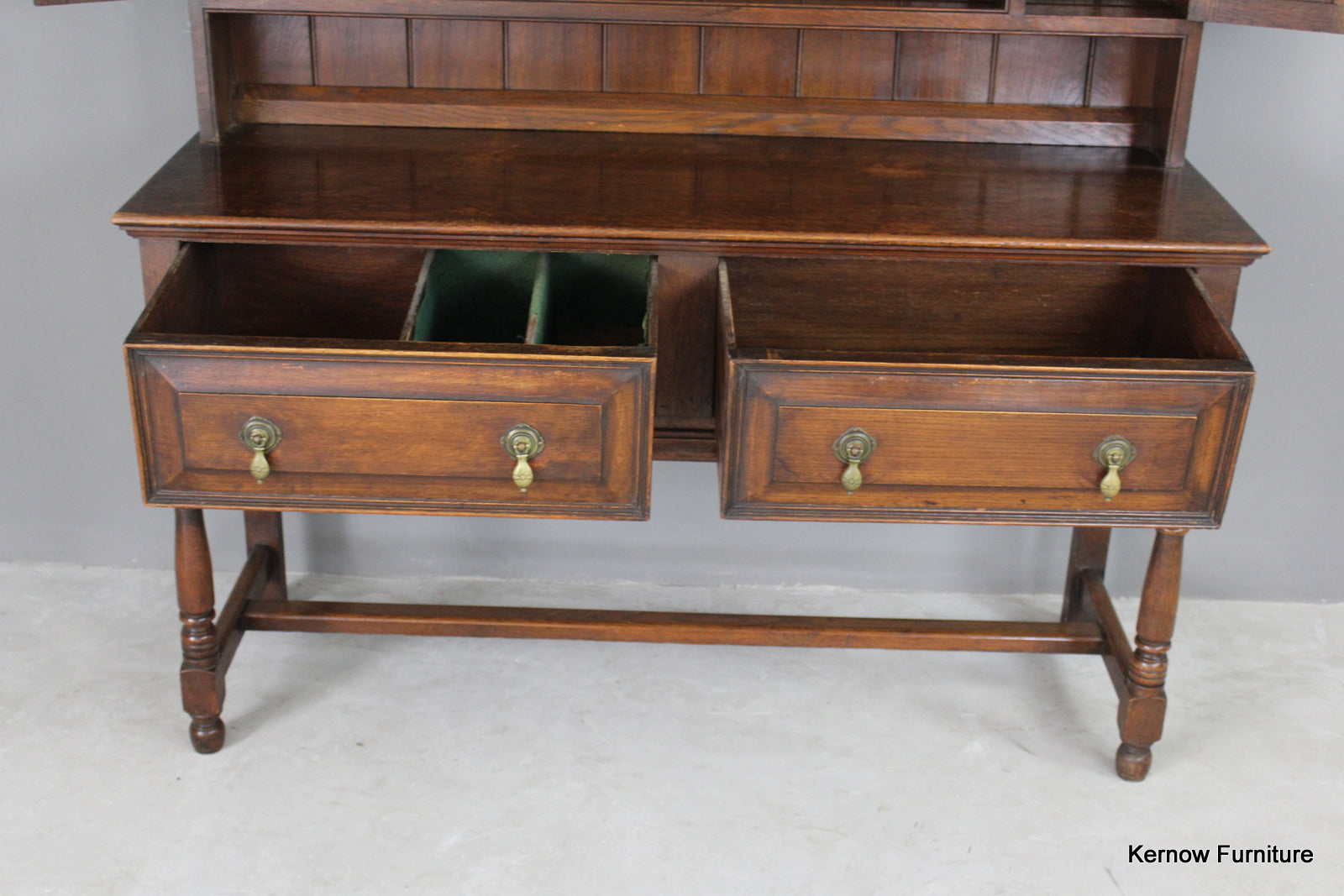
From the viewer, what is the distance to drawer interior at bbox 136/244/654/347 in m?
2.28

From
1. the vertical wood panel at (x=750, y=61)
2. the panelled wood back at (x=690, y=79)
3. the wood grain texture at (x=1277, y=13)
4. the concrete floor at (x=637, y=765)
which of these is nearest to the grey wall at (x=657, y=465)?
the concrete floor at (x=637, y=765)

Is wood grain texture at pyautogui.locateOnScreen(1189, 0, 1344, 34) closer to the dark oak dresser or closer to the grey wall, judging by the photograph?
the dark oak dresser

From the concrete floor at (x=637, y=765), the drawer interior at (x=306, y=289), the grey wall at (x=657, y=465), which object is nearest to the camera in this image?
the concrete floor at (x=637, y=765)

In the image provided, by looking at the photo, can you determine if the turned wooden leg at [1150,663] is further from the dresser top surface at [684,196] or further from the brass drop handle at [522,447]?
the brass drop handle at [522,447]

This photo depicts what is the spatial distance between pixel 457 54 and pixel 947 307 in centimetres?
97

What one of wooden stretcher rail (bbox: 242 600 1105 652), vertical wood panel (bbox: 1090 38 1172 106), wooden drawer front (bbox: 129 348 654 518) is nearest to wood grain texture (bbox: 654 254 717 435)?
wooden drawer front (bbox: 129 348 654 518)

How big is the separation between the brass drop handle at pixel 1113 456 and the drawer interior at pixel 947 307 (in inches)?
14.4

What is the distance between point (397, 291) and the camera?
2.32 m

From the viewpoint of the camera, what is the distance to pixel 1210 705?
2.61 meters

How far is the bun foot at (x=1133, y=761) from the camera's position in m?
2.36

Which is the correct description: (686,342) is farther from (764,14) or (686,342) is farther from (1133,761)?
(1133,761)

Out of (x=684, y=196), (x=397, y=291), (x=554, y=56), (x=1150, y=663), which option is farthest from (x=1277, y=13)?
(x=397, y=291)

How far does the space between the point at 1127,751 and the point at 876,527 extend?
2.46 ft

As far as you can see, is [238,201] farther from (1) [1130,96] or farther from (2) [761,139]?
(1) [1130,96]
